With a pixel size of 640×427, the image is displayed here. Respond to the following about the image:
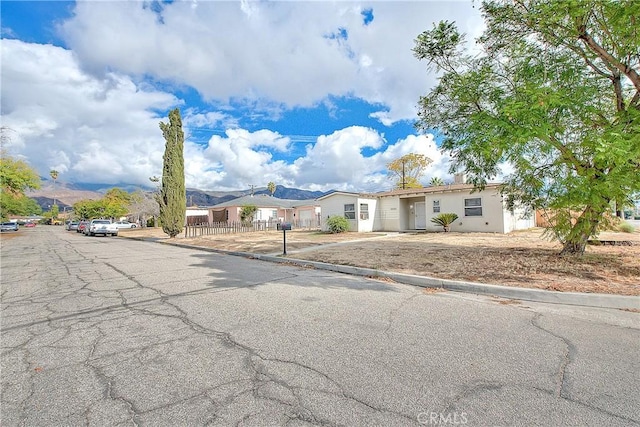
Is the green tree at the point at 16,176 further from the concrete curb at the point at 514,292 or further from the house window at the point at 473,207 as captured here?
the house window at the point at 473,207

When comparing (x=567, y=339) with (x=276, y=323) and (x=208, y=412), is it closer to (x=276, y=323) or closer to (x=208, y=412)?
(x=276, y=323)

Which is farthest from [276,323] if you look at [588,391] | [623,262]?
[623,262]

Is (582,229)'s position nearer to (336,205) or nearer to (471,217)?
(471,217)

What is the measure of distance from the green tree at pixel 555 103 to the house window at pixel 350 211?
15293mm

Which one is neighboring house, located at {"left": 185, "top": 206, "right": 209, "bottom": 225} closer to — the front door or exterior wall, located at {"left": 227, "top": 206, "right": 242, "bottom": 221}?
exterior wall, located at {"left": 227, "top": 206, "right": 242, "bottom": 221}

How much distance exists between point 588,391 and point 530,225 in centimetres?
2657

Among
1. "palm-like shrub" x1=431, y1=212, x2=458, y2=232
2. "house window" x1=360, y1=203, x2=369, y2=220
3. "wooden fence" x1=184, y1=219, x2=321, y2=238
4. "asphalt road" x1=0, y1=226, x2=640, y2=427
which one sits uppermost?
"house window" x1=360, y1=203, x2=369, y2=220

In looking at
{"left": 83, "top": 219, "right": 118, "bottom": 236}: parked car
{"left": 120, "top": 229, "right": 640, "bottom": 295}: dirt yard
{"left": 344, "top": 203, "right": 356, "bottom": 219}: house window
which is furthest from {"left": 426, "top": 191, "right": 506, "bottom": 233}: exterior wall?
{"left": 83, "top": 219, "right": 118, "bottom": 236}: parked car

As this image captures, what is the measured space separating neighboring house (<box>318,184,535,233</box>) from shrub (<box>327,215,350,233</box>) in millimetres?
1176

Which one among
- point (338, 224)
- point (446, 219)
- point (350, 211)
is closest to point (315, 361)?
point (338, 224)

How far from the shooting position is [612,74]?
25.9 ft

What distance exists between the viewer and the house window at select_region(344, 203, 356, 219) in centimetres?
2502

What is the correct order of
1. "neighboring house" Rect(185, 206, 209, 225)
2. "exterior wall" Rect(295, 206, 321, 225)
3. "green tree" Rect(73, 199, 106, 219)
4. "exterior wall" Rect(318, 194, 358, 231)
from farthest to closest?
"green tree" Rect(73, 199, 106, 219)
"neighboring house" Rect(185, 206, 209, 225)
"exterior wall" Rect(295, 206, 321, 225)
"exterior wall" Rect(318, 194, 358, 231)

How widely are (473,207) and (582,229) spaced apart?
13473 mm
